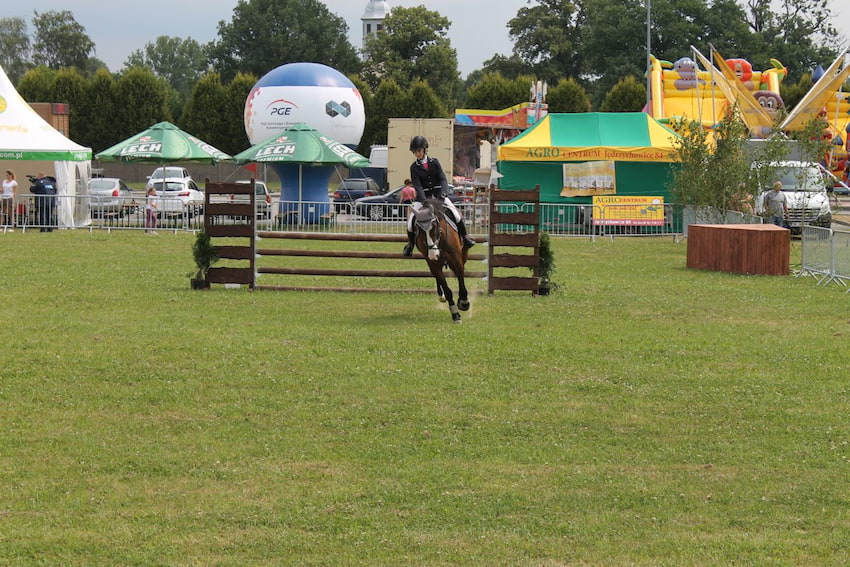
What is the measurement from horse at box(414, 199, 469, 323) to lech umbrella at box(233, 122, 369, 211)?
70.8 feet

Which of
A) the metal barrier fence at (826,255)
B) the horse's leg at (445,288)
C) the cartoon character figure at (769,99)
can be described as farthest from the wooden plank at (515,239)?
the cartoon character figure at (769,99)

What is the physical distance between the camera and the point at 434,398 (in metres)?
10.3

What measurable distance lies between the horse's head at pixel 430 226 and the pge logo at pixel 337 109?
1052 inches

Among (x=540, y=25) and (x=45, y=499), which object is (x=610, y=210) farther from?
(x=540, y=25)

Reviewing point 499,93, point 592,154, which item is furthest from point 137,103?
point 592,154

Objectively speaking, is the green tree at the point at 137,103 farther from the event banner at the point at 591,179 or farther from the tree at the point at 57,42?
the tree at the point at 57,42

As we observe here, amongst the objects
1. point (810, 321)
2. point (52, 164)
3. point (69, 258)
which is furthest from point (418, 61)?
point (810, 321)

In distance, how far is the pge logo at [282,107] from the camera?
133 feet

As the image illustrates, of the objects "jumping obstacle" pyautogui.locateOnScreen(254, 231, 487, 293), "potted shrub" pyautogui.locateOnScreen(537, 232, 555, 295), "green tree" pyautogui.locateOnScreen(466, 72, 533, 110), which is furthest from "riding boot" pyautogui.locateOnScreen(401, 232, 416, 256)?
"green tree" pyautogui.locateOnScreen(466, 72, 533, 110)

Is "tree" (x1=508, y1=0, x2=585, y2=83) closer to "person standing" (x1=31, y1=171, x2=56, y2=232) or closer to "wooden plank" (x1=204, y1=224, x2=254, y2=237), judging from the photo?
"person standing" (x1=31, y1=171, x2=56, y2=232)

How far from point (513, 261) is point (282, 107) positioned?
80.7 feet

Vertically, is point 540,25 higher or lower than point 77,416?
higher

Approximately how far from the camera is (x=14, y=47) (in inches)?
5433

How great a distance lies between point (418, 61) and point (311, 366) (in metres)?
93.3
